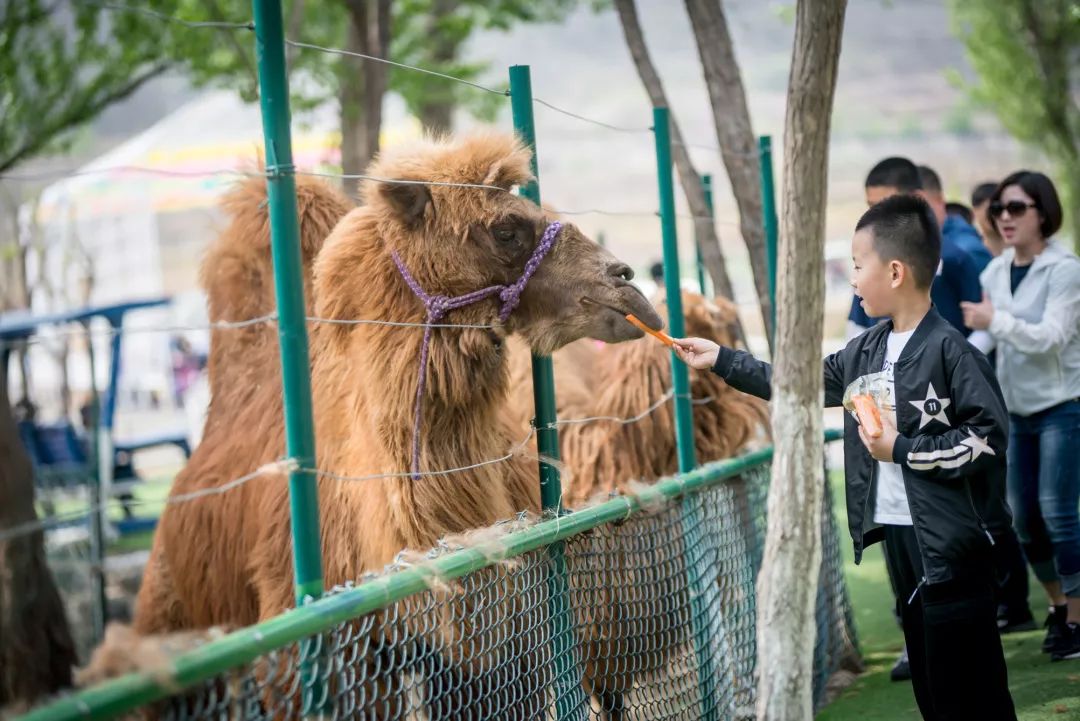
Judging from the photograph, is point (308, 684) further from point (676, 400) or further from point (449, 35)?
point (449, 35)

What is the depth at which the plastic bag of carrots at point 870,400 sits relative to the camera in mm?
3594

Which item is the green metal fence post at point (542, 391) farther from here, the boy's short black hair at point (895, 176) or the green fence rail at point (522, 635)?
the boy's short black hair at point (895, 176)

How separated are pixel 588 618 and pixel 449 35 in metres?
11.0

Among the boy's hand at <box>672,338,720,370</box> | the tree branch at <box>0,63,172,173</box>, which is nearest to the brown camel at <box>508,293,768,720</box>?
the boy's hand at <box>672,338,720,370</box>

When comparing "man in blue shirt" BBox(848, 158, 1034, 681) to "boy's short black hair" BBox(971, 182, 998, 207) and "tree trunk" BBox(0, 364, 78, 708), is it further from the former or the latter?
"tree trunk" BBox(0, 364, 78, 708)

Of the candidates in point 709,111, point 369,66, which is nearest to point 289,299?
point 369,66

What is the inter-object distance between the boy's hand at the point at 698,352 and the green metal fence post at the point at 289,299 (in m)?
1.64

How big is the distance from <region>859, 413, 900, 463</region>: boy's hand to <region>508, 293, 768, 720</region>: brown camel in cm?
82

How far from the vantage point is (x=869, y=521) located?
3.87 meters

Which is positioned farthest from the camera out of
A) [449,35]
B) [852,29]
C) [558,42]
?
[558,42]

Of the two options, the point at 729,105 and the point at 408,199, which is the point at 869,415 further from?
the point at 729,105

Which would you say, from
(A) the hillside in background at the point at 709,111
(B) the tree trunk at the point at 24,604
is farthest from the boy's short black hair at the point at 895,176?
(A) the hillside in background at the point at 709,111

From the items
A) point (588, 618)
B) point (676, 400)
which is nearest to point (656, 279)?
point (676, 400)

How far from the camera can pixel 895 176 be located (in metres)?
5.62
